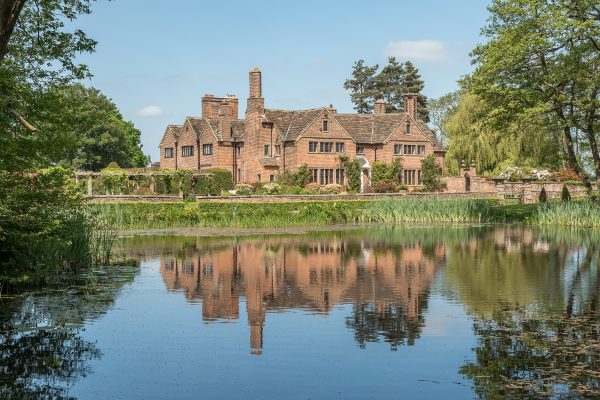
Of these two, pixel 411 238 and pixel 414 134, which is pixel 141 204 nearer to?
pixel 411 238

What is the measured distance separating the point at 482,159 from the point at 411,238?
3927 cm

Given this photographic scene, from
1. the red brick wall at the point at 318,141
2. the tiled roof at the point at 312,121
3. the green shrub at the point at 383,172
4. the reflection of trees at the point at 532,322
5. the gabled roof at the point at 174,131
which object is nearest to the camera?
the reflection of trees at the point at 532,322

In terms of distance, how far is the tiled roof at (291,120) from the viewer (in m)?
65.3

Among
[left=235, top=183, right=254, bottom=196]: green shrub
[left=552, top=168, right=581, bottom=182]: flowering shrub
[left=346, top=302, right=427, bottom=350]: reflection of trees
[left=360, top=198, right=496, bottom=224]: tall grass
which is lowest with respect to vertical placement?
[left=346, top=302, right=427, bottom=350]: reflection of trees

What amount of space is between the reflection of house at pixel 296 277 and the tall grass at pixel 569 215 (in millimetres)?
14211

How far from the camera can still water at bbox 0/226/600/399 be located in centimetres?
995

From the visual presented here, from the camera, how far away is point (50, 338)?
1257 cm

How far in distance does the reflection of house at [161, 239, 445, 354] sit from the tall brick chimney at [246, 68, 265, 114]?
36.1 m

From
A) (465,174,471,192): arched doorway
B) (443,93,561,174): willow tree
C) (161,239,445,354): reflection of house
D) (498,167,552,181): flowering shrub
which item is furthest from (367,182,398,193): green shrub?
(161,239,445,354): reflection of house

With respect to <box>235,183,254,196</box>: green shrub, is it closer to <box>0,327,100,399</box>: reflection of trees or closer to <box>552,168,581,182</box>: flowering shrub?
<box>552,168,581,182</box>: flowering shrub

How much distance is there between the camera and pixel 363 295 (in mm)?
17453

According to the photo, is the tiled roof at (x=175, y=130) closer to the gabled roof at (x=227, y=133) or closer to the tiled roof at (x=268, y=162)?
the gabled roof at (x=227, y=133)

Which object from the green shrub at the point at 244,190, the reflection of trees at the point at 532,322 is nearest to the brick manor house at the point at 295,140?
the green shrub at the point at 244,190

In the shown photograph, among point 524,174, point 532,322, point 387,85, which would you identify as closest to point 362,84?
point 387,85
